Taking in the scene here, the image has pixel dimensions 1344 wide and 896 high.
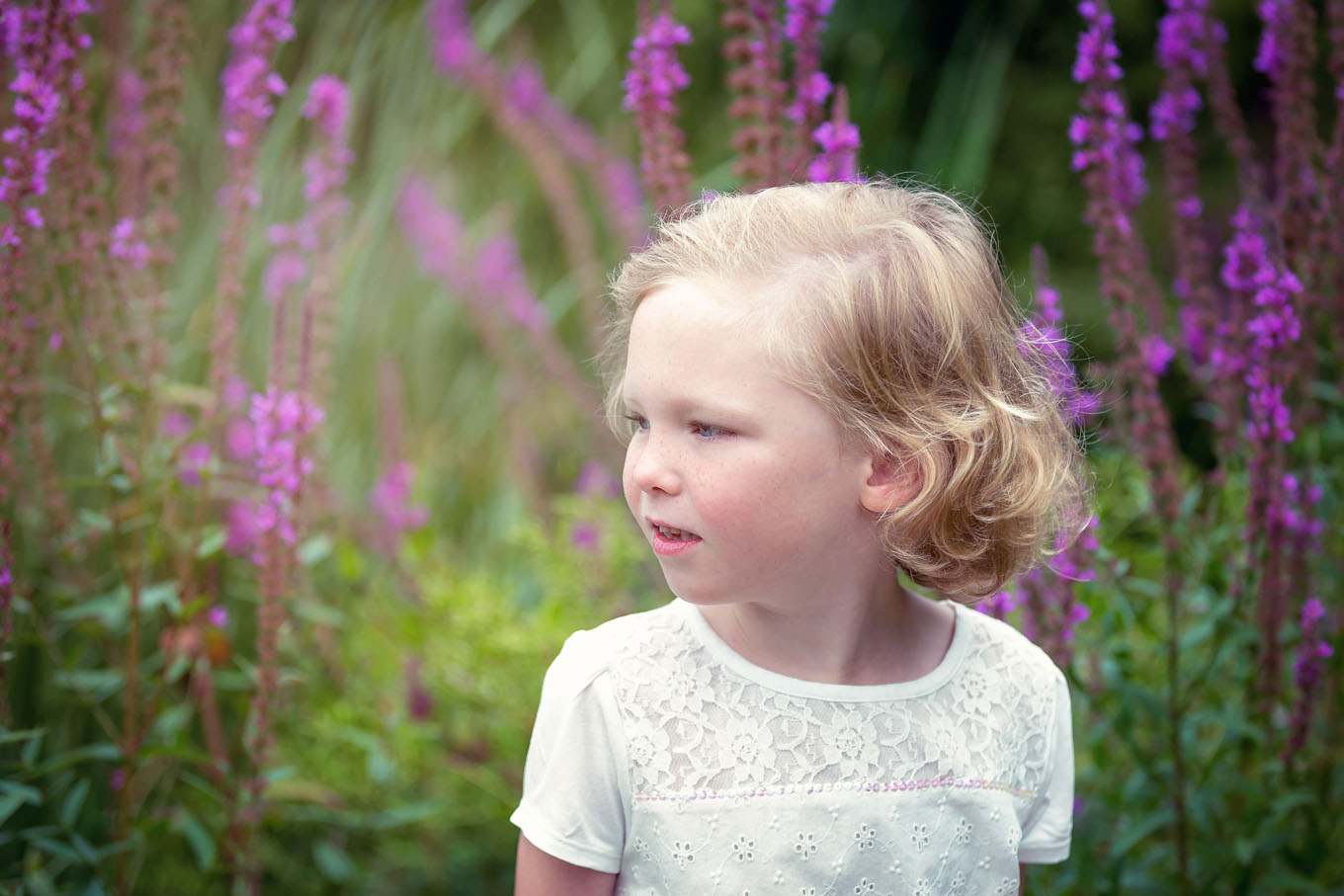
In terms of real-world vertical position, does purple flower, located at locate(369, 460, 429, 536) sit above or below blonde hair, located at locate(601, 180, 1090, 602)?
below

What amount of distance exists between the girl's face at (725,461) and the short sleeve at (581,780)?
18cm

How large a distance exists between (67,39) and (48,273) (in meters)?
0.36

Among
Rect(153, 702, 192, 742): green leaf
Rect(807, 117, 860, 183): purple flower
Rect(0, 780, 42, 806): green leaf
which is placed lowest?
Rect(153, 702, 192, 742): green leaf

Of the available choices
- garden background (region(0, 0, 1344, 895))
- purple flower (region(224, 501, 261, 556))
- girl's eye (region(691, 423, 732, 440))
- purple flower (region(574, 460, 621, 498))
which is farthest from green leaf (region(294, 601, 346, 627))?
girl's eye (region(691, 423, 732, 440))

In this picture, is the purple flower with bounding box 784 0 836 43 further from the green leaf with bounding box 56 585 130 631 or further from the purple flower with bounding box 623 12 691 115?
the green leaf with bounding box 56 585 130 631

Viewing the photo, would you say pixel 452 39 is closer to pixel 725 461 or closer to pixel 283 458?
pixel 283 458

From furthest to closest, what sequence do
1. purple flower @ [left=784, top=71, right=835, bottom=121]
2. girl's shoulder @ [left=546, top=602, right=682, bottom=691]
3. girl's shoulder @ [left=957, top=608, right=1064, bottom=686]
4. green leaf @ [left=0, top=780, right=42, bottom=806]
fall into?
purple flower @ [left=784, top=71, right=835, bottom=121]
green leaf @ [left=0, top=780, right=42, bottom=806]
girl's shoulder @ [left=957, top=608, right=1064, bottom=686]
girl's shoulder @ [left=546, top=602, right=682, bottom=691]

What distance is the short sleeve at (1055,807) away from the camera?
5.26 ft

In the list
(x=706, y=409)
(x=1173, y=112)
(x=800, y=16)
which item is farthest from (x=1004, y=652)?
(x=1173, y=112)

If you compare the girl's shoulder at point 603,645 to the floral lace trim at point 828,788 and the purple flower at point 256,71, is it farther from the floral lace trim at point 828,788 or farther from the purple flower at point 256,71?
the purple flower at point 256,71

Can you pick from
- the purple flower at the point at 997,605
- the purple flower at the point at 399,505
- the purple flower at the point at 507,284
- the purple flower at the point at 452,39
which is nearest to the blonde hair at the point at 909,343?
the purple flower at the point at 997,605

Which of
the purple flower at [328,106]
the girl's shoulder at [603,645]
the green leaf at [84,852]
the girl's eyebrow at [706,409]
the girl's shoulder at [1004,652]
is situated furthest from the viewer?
the purple flower at [328,106]

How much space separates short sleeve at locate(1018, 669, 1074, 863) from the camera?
1604 millimetres

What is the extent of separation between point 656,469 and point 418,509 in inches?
60.4
